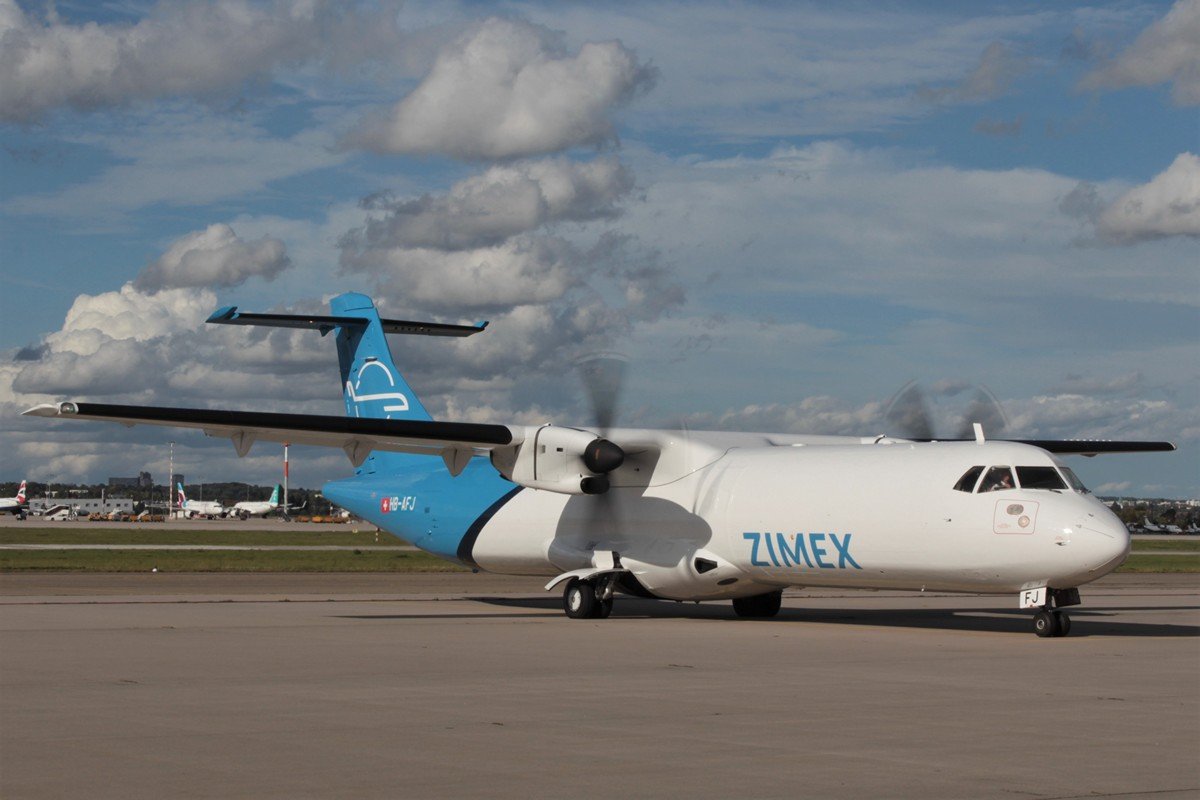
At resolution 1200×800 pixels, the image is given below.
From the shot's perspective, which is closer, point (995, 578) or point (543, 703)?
point (543, 703)

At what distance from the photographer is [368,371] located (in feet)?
88.3

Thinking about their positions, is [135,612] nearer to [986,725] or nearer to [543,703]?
[543,703]

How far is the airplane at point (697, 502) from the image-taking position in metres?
17.4

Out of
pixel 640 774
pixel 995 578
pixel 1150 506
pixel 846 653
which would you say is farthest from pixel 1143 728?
pixel 1150 506

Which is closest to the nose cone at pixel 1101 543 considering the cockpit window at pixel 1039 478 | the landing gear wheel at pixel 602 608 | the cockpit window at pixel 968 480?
the cockpit window at pixel 1039 478

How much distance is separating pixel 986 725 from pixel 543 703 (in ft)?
11.3

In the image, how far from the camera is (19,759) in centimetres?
823

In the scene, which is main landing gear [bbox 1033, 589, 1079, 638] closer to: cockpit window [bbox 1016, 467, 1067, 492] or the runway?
the runway

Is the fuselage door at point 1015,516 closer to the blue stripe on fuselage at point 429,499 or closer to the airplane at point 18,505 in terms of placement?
the blue stripe on fuselage at point 429,499

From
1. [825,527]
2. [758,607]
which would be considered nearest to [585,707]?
[825,527]

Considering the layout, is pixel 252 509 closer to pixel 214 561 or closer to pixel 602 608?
pixel 214 561

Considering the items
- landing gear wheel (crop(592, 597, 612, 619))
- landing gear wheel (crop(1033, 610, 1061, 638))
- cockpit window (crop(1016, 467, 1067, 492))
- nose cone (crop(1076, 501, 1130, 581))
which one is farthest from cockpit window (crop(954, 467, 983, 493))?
landing gear wheel (crop(592, 597, 612, 619))

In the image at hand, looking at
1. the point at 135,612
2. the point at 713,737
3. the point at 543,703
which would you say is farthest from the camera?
the point at 135,612

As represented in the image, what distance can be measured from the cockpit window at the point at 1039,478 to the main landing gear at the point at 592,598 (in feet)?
23.0
